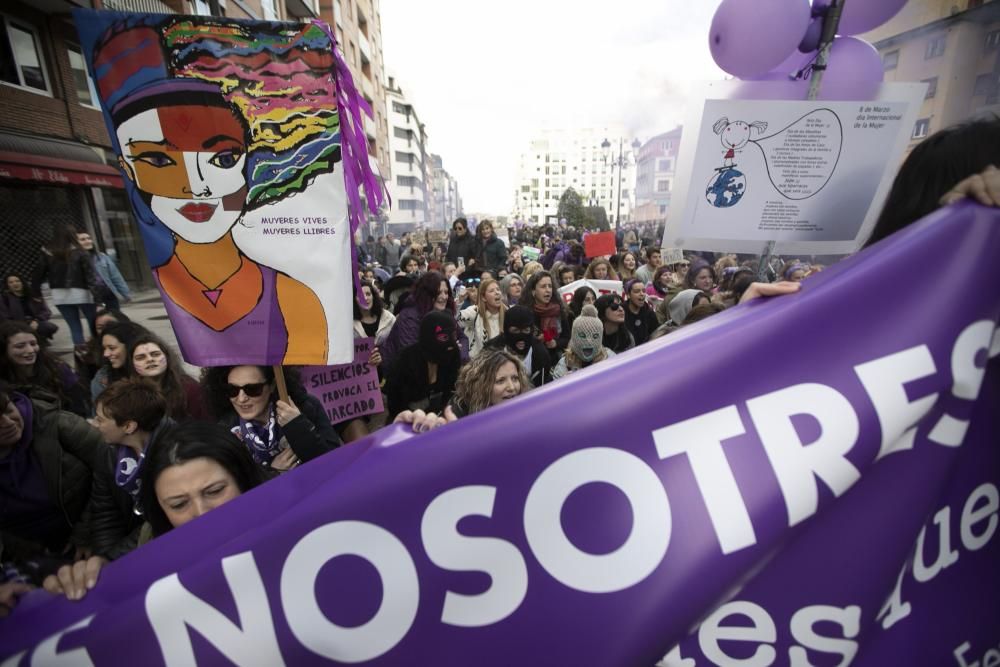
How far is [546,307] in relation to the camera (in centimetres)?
439

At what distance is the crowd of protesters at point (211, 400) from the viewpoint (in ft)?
3.82

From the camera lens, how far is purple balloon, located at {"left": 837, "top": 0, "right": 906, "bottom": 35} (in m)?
2.79

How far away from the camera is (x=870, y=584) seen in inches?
37.0

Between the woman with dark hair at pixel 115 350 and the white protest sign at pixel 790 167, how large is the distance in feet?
10.9

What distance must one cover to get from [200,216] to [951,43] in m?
7.47

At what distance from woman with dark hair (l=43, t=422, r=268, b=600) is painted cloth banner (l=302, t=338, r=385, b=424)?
51.5 inches

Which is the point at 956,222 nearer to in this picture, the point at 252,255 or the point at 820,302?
the point at 820,302

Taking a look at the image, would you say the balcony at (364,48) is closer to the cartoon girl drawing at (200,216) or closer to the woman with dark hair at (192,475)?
the cartoon girl drawing at (200,216)

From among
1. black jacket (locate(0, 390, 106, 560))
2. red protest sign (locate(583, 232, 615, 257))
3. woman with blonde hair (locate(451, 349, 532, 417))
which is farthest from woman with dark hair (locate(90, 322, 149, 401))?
red protest sign (locate(583, 232, 615, 257))

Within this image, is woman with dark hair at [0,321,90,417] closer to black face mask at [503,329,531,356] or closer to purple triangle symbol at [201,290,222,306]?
purple triangle symbol at [201,290,222,306]

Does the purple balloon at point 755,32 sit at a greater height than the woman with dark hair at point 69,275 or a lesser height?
greater

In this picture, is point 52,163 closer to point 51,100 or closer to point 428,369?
point 51,100

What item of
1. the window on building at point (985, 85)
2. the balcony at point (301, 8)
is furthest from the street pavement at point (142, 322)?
the balcony at point (301, 8)

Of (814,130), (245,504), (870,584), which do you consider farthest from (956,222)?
(814,130)
